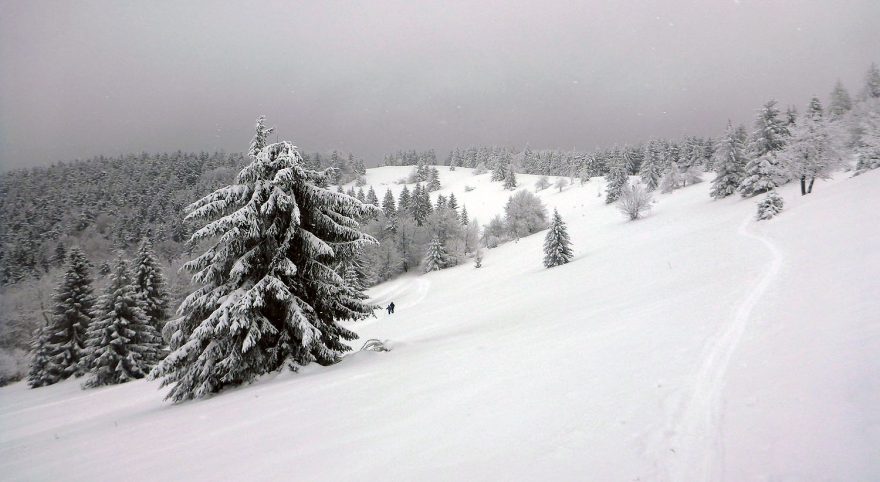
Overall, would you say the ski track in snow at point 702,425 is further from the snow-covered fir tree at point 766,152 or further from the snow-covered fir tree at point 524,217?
the snow-covered fir tree at point 524,217

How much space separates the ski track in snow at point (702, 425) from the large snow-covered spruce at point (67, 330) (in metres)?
38.6

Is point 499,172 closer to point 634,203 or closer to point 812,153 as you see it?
point 634,203

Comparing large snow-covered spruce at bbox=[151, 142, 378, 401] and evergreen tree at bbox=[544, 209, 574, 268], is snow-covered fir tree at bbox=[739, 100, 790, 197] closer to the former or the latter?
evergreen tree at bbox=[544, 209, 574, 268]

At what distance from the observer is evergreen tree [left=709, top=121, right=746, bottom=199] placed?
46469 millimetres

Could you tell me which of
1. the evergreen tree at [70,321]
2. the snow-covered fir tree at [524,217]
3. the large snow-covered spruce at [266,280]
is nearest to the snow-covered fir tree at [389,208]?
the snow-covered fir tree at [524,217]

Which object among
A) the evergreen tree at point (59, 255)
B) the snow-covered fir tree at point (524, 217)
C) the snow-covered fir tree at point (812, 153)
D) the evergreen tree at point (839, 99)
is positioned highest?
the evergreen tree at point (839, 99)

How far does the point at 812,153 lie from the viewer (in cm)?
3612

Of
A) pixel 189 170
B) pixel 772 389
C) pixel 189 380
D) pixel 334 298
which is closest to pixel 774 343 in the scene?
pixel 772 389

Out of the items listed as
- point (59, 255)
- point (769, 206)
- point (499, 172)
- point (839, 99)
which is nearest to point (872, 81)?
point (839, 99)

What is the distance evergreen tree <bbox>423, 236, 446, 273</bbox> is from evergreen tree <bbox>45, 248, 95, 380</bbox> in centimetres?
4114

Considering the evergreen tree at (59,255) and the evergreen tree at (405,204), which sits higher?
the evergreen tree at (405,204)

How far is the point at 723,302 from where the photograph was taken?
11.2 m

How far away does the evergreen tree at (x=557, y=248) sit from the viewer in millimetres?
37375

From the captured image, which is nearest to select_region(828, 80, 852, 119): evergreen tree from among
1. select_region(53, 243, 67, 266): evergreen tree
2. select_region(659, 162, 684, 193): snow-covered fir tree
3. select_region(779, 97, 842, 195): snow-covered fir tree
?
select_region(659, 162, 684, 193): snow-covered fir tree
